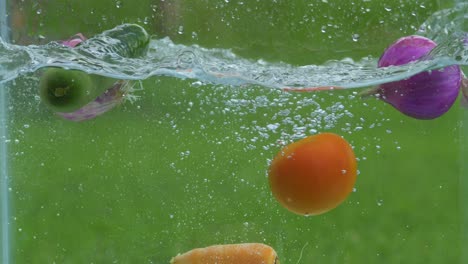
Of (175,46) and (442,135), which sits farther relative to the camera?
(175,46)

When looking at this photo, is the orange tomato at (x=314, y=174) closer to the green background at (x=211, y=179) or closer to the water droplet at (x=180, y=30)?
the green background at (x=211, y=179)

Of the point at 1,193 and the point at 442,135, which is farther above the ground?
the point at 442,135

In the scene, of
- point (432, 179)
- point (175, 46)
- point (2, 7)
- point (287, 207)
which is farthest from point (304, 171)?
point (2, 7)

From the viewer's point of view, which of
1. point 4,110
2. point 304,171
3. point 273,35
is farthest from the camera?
point 273,35

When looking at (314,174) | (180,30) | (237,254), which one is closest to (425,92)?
(314,174)

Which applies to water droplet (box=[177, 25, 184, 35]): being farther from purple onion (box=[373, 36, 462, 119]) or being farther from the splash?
purple onion (box=[373, 36, 462, 119])

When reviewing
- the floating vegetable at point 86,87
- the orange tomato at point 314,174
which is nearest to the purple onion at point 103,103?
the floating vegetable at point 86,87

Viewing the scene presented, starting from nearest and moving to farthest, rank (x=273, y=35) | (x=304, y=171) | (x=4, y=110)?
(x=304, y=171) < (x=4, y=110) < (x=273, y=35)

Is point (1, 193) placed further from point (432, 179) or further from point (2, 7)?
point (432, 179)
